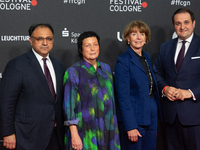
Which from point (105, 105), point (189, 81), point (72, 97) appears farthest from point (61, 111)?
point (189, 81)

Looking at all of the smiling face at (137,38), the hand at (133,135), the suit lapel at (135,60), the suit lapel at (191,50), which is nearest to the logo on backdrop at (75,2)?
the smiling face at (137,38)

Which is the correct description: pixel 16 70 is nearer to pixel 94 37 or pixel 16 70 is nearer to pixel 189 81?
pixel 94 37

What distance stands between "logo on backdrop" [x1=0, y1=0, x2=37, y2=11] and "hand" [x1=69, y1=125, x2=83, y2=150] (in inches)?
67.9

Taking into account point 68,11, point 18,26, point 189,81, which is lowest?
point 189,81

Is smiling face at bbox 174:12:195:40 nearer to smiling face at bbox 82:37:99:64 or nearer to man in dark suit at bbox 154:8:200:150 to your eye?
man in dark suit at bbox 154:8:200:150

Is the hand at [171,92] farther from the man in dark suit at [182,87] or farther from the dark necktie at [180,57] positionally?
the dark necktie at [180,57]

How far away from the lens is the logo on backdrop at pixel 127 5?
10.8ft

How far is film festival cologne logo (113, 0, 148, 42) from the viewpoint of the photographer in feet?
10.8

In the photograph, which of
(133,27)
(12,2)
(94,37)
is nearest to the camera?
(94,37)

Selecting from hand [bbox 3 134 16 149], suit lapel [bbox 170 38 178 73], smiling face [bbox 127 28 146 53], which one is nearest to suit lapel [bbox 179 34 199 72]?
suit lapel [bbox 170 38 178 73]

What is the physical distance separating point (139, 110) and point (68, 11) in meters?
1.59

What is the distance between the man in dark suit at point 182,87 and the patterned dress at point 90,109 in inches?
27.5

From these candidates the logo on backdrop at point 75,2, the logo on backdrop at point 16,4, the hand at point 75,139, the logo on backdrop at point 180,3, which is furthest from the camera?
the logo on backdrop at point 180,3

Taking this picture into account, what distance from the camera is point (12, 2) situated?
3.10m
